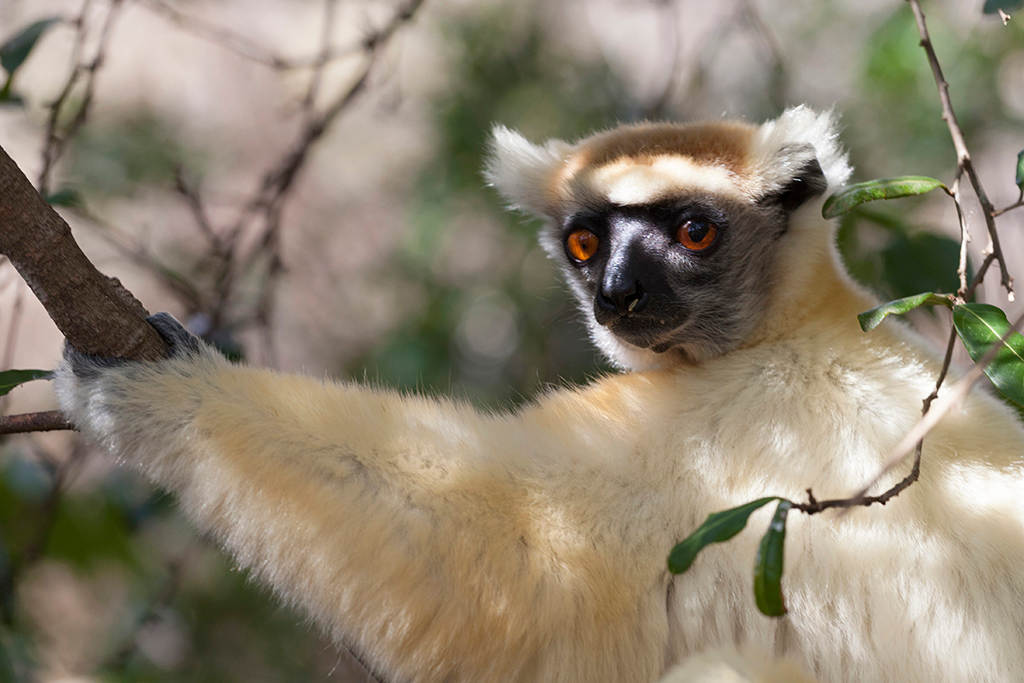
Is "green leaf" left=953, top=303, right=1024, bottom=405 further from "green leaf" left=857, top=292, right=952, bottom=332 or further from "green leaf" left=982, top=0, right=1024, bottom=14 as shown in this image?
"green leaf" left=982, top=0, right=1024, bottom=14

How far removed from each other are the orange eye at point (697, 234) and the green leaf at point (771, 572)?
151 cm

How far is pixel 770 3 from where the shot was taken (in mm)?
7398

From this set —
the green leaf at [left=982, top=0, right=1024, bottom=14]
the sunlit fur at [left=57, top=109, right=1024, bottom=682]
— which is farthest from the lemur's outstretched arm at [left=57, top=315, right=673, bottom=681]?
the green leaf at [left=982, top=0, right=1024, bottom=14]

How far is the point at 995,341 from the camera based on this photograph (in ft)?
6.90

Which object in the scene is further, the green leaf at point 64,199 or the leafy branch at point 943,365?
the green leaf at point 64,199

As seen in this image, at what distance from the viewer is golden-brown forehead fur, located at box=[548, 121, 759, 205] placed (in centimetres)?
310

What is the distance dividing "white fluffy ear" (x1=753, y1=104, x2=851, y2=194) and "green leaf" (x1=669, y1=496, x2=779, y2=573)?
1618 mm

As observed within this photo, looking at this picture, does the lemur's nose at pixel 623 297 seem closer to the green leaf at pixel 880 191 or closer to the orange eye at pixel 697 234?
the orange eye at pixel 697 234

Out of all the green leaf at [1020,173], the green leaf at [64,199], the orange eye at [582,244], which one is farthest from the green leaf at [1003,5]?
the green leaf at [64,199]

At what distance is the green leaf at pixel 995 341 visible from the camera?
206cm

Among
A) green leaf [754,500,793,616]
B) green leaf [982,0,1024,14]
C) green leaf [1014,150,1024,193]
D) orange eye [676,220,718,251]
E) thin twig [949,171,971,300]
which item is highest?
green leaf [982,0,1024,14]

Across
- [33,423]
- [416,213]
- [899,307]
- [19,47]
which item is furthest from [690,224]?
[416,213]

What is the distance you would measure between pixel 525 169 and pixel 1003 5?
5.73 ft

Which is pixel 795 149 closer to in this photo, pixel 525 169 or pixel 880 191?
pixel 880 191
